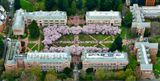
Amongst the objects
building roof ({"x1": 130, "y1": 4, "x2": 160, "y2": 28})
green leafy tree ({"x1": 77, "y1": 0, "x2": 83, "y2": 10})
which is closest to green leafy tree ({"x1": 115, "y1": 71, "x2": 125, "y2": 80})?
building roof ({"x1": 130, "y1": 4, "x2": 160, "y2": 28})

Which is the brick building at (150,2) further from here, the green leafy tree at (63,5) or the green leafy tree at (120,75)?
the green leafy tree at (120,75)

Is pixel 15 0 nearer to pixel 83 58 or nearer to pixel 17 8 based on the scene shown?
pixel 17 8

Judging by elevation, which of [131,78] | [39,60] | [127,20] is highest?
[127,20]

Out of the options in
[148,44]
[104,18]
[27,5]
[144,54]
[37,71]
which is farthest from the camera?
[27,5]

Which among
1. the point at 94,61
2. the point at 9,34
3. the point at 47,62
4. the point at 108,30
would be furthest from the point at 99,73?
the point at 9,34

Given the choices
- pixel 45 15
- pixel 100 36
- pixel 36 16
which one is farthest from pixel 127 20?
pixel 36 16

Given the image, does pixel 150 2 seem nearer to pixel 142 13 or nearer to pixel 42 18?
pixel 142 13
